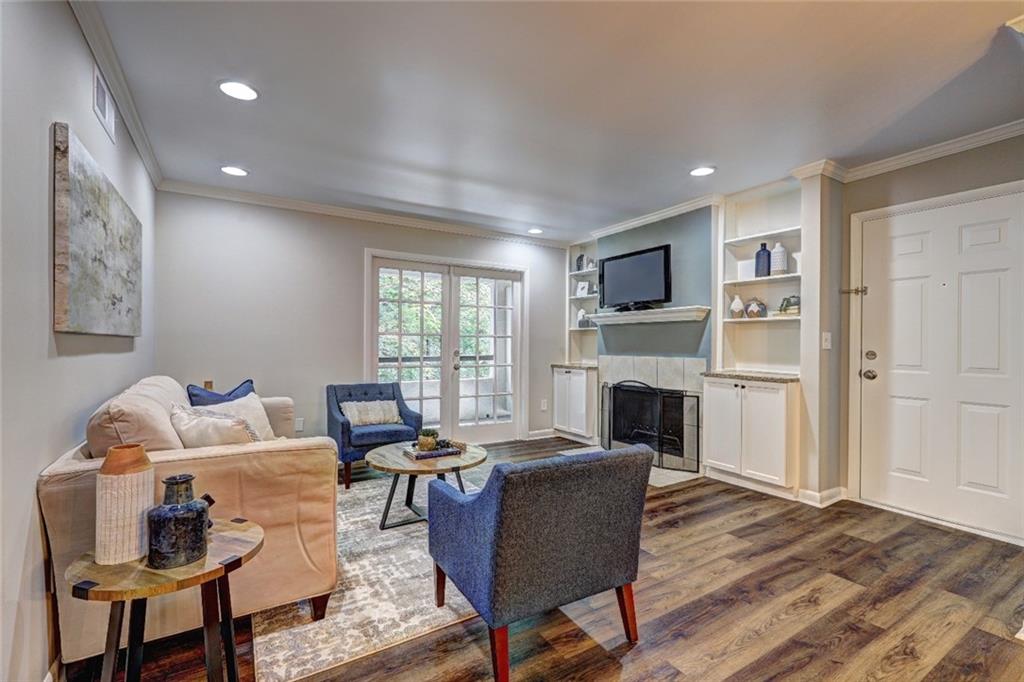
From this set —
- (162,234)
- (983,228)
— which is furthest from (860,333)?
(162,234)

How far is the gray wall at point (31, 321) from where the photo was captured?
1292mm

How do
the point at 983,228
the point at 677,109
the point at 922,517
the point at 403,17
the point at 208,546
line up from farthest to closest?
the point at 922,517, the point at 983,228, the point at 677,109, the point at 403,17, the point at 208,546

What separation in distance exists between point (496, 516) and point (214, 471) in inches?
42.4

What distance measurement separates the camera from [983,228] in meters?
2.84

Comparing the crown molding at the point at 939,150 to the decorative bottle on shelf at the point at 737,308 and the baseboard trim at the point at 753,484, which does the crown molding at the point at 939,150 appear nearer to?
the decorative bottle on shelf at the point at 737,308

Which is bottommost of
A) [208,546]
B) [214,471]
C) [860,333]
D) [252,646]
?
[252,646]

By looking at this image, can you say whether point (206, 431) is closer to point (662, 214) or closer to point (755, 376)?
point (755, 376)

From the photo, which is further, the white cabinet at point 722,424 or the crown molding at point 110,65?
the white cabinet at point 722,424

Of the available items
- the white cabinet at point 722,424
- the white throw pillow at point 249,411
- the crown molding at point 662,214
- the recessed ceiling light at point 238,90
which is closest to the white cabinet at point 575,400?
the white cabinet at point 722,424

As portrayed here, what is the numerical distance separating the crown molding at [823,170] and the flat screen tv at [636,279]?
4.11ft

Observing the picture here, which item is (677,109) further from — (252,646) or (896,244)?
(252,646)

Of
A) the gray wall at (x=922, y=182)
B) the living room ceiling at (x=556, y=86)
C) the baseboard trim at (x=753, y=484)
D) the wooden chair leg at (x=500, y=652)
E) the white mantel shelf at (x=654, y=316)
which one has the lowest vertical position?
the baseboard trim at (x=753, y=484)

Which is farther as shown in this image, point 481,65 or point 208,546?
point 481,65

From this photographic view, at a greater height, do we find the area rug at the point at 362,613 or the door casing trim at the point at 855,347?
the door casing trim at the point at 855,347
